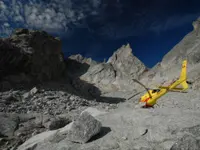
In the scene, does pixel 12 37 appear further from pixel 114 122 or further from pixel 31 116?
pixel 114 122

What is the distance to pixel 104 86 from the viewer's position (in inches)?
2507

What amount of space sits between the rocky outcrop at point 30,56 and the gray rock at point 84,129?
21.6 meters

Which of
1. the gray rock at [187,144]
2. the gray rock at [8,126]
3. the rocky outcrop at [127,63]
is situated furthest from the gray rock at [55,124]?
the rocky outcrop at [127,63]

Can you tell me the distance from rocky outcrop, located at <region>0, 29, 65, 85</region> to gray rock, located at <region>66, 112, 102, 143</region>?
2164cm

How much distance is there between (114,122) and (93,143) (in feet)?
5.49

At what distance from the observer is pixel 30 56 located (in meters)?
29.7

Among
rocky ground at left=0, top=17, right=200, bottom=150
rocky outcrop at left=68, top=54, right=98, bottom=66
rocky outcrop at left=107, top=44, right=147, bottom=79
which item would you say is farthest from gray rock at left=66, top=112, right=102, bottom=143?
rocky outcrop at left=68, top=54, right=98, bottom=66

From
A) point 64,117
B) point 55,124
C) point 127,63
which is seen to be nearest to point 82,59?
point 127,63

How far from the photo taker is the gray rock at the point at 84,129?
524 cm

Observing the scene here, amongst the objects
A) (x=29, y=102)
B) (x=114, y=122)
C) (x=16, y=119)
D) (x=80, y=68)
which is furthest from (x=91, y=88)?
(x=114, y=122)

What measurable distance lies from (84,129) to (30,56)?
2809 centimetres

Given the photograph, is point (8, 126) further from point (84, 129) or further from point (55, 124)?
point (84, 129)

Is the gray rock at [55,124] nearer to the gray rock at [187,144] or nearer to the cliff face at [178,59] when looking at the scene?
the gray rock at [187,144]

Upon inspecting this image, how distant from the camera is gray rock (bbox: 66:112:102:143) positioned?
524 centimetres
